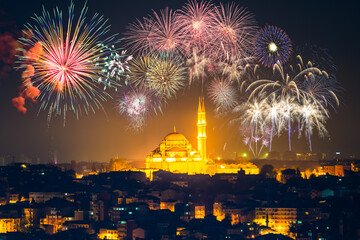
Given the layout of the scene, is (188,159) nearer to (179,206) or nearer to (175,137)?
(175,137)

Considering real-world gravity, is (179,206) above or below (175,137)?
below

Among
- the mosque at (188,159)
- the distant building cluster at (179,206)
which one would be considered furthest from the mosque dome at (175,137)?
the distant building cluster at (179,206)

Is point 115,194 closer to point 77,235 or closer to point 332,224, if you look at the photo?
point 77,235

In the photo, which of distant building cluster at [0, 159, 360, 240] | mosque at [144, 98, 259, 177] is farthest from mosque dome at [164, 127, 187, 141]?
distant building cluster at [0, 159, 360, 240]

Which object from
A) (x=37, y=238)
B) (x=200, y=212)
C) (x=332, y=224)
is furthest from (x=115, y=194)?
(x=332, y=224)

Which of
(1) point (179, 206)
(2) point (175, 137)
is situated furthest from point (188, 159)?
(1) point (179, 206)

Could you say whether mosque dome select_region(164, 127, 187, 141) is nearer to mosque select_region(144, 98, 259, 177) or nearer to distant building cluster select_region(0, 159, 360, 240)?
mosque select_region(144, 98, 259, 177)

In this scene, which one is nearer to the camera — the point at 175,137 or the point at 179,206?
the point at 179,206

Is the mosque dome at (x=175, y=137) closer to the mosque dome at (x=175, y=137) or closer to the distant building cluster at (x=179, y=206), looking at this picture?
the mosque dome at (x=175, y=137)
